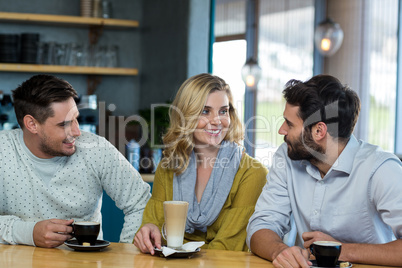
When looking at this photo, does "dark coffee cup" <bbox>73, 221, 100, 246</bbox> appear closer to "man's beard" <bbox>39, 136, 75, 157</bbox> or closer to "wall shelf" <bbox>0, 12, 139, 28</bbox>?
"man's beard" <bbox>39, 136, 75, 157</bbox>

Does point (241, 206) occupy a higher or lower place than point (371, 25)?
lower

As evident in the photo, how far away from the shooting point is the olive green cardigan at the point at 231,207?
7.02 feet

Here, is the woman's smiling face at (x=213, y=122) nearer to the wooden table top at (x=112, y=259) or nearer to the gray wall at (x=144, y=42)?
the wooden table top at (x=112, y=259)

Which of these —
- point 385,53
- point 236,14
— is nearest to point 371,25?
point 385,53

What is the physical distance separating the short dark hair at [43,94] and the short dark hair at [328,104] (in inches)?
39.3

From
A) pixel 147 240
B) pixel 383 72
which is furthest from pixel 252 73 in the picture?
pixel 147 240

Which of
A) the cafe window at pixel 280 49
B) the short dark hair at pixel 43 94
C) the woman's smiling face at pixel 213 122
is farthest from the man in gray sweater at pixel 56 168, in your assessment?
the cafe window at pixel 280 49

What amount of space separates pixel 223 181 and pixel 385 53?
5530 mm

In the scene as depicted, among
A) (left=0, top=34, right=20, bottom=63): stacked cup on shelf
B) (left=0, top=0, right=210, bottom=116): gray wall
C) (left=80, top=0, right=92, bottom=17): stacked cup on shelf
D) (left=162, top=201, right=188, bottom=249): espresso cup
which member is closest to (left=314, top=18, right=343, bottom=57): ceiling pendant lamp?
(left=0, top=0, right=210, bottom=116): gray wall

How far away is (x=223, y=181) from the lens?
7.36ft

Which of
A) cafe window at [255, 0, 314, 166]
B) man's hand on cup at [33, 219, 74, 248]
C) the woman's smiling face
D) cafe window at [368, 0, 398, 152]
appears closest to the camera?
man's hand on cup at [33, 219, 74, 248]

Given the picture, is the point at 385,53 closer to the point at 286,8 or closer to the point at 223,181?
the point at 286,8

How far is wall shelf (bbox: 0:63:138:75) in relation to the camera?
4195 millimetres

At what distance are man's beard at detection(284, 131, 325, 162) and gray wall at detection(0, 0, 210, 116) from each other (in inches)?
83.9
